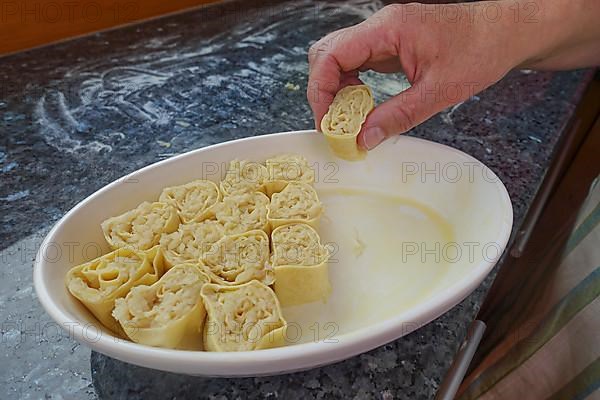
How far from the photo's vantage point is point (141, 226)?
2.56ft

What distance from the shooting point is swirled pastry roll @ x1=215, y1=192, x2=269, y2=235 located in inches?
31.9

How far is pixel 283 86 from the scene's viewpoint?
1306 mm

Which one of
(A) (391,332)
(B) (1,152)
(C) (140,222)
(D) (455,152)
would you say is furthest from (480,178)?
(B) (1,152)

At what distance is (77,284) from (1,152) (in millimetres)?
550

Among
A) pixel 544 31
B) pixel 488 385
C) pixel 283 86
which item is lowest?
pixel 488 385

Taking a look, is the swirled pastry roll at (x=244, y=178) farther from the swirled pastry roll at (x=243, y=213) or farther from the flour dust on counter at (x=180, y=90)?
the flour dust on counter at (x=180, y=90)

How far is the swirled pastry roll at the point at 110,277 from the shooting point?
0.66 m

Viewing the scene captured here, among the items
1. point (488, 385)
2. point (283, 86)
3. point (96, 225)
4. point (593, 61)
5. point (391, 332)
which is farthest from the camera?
point (283, 86)

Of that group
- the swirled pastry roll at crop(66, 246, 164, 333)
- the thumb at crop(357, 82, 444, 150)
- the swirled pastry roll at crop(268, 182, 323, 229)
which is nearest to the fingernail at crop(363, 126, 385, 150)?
the thumb at crop(357, 82, 444, 150)

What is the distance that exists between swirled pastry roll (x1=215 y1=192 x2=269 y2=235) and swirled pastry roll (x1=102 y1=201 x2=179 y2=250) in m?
0.07

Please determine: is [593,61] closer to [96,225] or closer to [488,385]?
[488,385]

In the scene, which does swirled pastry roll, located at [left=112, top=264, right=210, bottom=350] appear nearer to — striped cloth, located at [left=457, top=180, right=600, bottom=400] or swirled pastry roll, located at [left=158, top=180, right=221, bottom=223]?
swirled pastry roll, located at [left=158, top=180, right=221, bottom=223]

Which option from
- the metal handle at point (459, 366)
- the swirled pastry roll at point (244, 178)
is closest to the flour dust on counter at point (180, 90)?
the swirled pastry roll at point (244, 178)

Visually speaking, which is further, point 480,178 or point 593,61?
point 593,61
